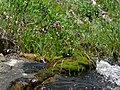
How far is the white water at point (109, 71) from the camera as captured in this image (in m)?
5.57

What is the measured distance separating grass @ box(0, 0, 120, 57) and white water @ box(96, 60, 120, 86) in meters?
0.55

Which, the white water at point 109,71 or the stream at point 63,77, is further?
the white water at point 109,71

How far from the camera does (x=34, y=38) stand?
675cm

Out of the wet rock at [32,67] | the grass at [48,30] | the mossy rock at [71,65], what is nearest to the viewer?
the mossy rock at [71,65]

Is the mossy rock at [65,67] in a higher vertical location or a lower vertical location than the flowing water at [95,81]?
higher

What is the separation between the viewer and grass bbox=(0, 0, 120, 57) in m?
6.67

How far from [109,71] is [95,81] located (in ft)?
2.82

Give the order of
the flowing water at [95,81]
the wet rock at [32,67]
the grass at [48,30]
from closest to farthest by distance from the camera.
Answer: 1. the flowing water at [95,81]
2. the wet rock at [32,67]
3. the grass at [48,30]

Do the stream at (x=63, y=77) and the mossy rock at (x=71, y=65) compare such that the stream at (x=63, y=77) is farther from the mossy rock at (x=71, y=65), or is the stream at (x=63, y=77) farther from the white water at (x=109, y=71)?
the mossy rock at (x=71, y=65)

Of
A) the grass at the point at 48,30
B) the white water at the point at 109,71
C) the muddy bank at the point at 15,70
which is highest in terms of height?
the grass at the point at 48,30

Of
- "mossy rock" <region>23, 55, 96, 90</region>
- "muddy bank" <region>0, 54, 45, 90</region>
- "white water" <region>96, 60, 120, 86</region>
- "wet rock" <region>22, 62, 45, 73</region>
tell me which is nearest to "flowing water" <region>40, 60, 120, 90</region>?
"white water" <region>96, 60, 120, 86</region>

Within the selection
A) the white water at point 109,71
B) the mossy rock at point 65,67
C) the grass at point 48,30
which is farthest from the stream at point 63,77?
the grass at point 48,30

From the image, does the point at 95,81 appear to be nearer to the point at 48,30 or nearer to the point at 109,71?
the point at 109,71

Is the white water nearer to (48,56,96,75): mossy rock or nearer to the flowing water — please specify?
the flowing water
